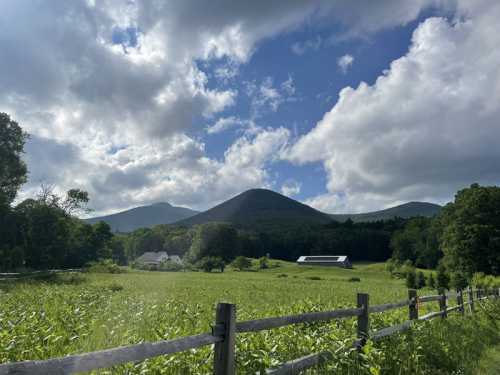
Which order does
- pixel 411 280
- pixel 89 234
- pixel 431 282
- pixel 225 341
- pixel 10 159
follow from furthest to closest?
pixel 89 234 < pixel 411 280 < pixel 431 282 < pixel 10 159 < pixel 225 341

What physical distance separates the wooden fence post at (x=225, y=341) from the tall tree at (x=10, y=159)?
43.6m

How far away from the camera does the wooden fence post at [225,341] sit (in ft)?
13.3

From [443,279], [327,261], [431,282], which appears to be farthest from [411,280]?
[327,261]

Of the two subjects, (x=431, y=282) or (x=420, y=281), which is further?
(x=420, y=281)

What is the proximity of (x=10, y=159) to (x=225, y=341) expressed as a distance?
44436mm

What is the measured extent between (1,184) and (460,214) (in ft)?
177

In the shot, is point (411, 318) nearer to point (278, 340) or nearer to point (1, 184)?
point (278, 340)

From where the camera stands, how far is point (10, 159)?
134 feet

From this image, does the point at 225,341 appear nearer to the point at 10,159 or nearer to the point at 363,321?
the point at 363,321

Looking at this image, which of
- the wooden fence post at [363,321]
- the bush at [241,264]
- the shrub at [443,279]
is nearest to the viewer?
the wooden fence post at [363,321]

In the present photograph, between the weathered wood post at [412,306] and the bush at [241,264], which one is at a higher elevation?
the weathered wood post at [412,306]

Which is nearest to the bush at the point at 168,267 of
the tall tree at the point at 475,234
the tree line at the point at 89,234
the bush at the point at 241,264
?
the tree line at the point at 89,234

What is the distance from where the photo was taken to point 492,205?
160 ft

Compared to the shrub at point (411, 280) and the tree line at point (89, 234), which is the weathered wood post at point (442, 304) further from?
the shrub at point (411, 280)
